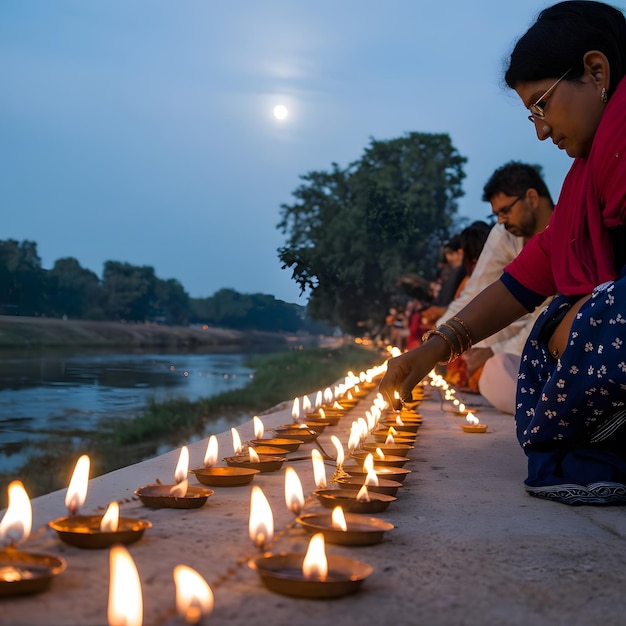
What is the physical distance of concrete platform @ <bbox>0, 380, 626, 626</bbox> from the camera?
149 centimetres

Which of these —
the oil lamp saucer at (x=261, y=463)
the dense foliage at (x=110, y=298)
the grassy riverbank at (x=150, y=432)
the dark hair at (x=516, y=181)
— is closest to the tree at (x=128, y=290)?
the dense foliage at (x=110, y=298)

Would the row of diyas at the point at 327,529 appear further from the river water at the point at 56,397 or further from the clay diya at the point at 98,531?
the river water at the point at 56,397

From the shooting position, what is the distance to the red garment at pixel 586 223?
2713 millimetres

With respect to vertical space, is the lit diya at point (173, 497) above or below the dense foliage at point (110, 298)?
below

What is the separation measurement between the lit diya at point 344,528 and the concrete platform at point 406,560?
25 mm

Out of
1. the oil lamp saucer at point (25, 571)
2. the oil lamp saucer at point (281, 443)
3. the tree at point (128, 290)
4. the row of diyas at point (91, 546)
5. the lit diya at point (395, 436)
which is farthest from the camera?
the tree at point (128, 290)

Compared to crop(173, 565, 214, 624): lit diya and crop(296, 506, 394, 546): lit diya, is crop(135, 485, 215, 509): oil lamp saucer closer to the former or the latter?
crop(296, 506, 394, 546): lit diya

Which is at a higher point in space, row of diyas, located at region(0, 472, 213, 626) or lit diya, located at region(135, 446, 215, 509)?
row of diyas, located at region(0, 472, 213, 626)

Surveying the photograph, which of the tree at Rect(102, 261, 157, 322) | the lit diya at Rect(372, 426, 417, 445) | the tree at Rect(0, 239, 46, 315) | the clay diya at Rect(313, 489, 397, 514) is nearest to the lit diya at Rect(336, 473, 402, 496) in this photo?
the clay diya at Rect(313, 489, 397, 514)

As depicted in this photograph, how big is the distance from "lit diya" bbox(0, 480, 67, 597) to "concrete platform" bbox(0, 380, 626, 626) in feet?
0.08

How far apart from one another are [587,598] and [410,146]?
18.5 meters

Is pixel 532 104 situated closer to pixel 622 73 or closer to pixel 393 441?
pixel 622 73

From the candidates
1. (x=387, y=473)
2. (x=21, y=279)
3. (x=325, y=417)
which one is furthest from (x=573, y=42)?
(x=21, y=279)

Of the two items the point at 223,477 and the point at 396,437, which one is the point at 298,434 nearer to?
the point at 396,437
